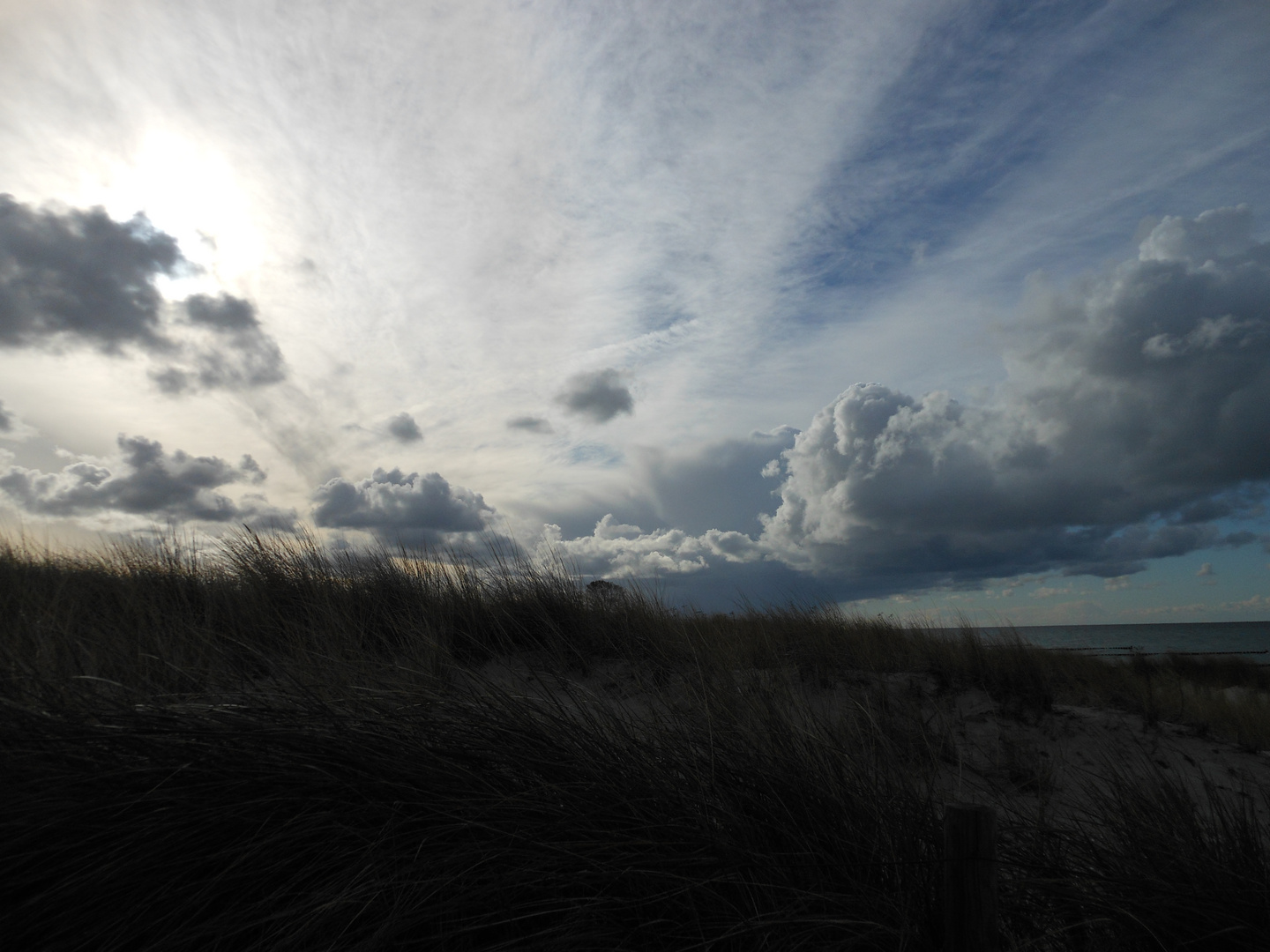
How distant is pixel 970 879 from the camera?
2084 millimetres

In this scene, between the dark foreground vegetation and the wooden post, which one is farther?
the dark foreground vegetation

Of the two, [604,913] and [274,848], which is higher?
[274,848]

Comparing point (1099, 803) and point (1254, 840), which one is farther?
point (1099, 803)

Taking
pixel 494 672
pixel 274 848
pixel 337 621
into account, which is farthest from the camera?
pixel 494 672

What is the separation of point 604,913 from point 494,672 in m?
4.73

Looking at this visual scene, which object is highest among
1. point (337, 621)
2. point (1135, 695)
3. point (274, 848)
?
point (337, 621)

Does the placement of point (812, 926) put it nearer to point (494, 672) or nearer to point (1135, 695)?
point (494, 672)

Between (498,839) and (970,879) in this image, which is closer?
(970,879)

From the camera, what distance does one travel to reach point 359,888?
7.19ft

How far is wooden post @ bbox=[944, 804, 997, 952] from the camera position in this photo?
2078 mm

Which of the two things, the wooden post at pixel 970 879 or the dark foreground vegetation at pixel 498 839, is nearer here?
the wooden post at pixel 970 879

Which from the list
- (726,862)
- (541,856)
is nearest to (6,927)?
(541,856)

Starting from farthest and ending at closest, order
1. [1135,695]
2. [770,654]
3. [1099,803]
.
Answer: [1135,695]
[770,654]
[1099,803]

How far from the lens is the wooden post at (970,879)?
6.82 ft
